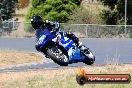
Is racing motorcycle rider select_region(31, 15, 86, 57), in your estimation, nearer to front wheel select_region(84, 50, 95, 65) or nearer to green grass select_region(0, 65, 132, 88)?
front wheel select_region(84, 50, 95, 65)

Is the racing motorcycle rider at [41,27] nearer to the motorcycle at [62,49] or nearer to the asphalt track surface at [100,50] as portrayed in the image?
the motorcycle at [62,49]

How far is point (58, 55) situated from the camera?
5.47 meters

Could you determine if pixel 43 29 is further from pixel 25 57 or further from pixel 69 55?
pixel 25 57

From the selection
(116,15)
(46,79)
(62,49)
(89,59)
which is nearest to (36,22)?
(62,49)

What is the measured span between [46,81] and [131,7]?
1920 inches

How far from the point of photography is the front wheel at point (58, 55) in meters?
5.39

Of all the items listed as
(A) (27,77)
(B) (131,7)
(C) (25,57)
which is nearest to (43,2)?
(C) (25,57)

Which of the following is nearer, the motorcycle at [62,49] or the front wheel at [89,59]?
the motorcycle at [62,49]

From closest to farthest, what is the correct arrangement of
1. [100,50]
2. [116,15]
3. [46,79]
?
[100,50] < [46,79] < [116,15]

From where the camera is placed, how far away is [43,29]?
5.34 meters

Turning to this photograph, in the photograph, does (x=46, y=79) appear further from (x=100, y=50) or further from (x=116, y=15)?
(x=116, y=15)

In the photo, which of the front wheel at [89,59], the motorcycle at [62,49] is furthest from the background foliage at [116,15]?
the motorcycle at [62,49]

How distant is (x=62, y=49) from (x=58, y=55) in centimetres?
9

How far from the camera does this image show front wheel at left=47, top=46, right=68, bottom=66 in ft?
17.7
